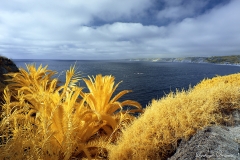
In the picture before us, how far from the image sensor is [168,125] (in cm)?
425

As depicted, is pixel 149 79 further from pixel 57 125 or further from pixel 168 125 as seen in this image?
pixel 57 125

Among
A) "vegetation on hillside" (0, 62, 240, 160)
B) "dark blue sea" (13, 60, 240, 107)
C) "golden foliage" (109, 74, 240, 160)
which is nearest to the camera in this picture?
"vegetation on hillside" (0, 62, 240, 160)

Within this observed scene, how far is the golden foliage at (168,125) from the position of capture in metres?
3.90

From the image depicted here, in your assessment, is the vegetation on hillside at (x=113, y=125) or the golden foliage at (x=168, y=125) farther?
the golden foliage at (x=168, y=125)

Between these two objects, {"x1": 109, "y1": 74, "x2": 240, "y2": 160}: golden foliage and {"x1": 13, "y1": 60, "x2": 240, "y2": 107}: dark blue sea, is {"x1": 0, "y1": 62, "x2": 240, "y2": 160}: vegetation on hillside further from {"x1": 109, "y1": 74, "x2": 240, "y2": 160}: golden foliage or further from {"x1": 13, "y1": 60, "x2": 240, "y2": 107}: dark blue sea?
{"x1": 13, "y1": 60, "x2": 240, "y2": 107}: dark blue sea

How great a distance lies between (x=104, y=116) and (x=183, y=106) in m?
2.43

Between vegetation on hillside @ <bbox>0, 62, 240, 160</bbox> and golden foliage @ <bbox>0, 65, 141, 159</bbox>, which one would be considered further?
vegetation on hillside @ <bbox>0, 62, 240, 160</bbox>

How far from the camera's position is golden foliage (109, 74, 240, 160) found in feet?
12.8

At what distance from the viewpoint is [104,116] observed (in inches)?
210

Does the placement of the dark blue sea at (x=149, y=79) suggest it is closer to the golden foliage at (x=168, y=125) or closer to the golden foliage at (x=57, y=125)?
the golden foliage at (x=57, y=125)

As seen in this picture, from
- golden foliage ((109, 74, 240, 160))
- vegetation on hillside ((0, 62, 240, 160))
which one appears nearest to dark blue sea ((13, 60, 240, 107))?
vegetation on hillside ((0, 62, 240, 160))

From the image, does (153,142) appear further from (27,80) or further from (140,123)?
(27,80)

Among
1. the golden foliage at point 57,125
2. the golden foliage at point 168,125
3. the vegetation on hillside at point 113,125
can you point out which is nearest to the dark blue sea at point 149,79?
the golden foliage at point 57,125

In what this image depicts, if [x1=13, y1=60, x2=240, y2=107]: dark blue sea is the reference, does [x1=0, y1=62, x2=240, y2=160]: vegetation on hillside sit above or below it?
above
